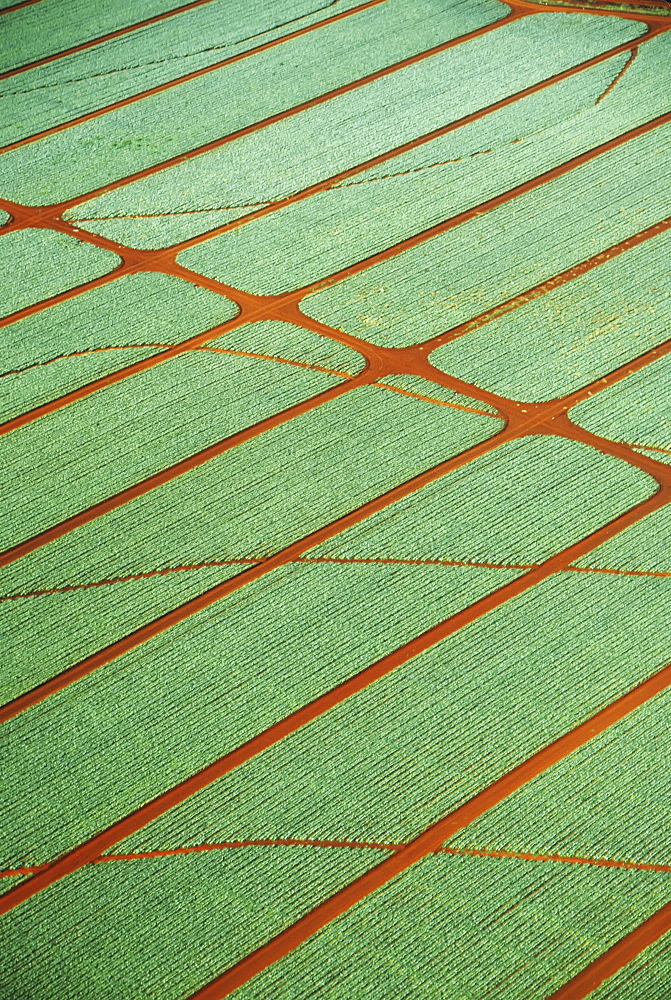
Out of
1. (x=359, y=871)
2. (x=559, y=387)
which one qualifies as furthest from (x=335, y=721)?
Answer: (x=559, y=387)

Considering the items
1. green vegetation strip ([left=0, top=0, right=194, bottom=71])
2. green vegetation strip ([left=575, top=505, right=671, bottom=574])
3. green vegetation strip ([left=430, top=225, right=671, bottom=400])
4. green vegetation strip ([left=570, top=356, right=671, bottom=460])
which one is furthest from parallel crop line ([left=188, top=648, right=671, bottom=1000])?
green vegetation strip ([left=0, top=0, right=194, bottom=71])

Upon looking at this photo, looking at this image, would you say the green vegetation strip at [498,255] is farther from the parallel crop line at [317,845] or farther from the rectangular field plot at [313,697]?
the parallel crop line at [317,845]

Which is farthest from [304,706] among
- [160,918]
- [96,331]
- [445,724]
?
[96,331]

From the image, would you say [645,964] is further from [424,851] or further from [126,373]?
[126,373]

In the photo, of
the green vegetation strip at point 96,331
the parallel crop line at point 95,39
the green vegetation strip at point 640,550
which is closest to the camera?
the green vegetation strip at point 640,550

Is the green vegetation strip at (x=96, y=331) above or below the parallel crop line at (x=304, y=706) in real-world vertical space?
above

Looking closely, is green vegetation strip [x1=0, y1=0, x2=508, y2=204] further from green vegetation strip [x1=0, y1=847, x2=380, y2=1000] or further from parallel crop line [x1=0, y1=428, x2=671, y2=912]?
green vegetation strip [x1=0, y1=847, x2=380, y2=1000]

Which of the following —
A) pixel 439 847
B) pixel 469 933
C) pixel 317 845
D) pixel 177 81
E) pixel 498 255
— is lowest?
pixel 469 933

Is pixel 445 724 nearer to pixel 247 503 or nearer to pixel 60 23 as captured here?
pixel 247 503

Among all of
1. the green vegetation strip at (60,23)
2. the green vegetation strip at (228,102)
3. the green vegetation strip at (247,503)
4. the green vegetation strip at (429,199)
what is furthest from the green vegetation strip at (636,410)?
the green vegetation strip at (60,23)
